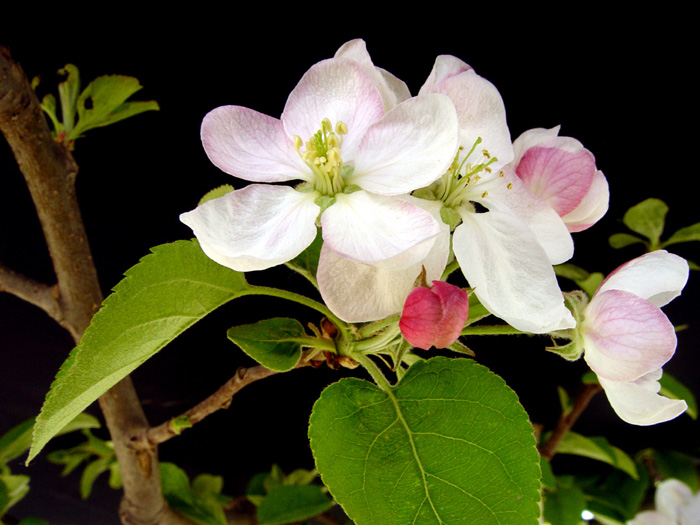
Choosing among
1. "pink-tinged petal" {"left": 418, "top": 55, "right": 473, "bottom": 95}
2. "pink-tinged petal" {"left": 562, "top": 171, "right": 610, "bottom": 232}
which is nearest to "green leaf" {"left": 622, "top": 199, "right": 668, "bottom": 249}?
"pink-tinged petal" {"left": 562, "top": 171, "right": 610, "bottom": 232}

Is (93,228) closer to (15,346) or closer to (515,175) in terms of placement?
(15,346)

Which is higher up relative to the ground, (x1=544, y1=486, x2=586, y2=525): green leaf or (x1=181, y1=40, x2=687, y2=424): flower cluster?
(x1=181, y1=40, x2=687, y2=424): flower cluster

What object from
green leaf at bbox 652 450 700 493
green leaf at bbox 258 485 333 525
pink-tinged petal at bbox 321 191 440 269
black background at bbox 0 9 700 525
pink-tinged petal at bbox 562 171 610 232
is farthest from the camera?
green leaf at bbox 652 450 700 493

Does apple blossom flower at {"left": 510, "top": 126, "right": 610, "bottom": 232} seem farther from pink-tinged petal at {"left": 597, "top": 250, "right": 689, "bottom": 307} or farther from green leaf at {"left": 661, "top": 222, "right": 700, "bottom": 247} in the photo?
green leaf at {"left": 661, "top": 222, "right": 700, "bottom": 247}

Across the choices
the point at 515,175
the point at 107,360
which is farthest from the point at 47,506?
the point at 515,175

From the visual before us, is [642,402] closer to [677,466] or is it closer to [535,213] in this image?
[535,213]

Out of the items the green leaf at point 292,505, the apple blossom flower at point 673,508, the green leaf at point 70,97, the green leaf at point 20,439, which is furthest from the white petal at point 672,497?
the green leaf at point 70,97

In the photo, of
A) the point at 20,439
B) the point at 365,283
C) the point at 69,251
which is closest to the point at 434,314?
the point at 365,283

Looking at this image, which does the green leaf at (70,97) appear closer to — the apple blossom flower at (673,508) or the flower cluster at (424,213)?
the flower cluster at (424,213)
